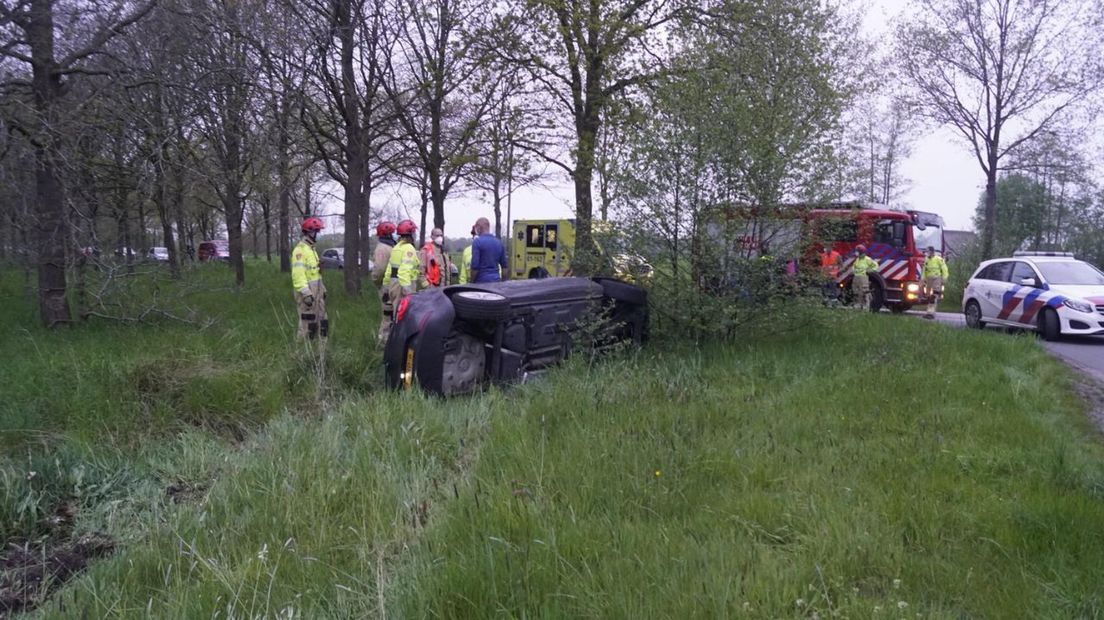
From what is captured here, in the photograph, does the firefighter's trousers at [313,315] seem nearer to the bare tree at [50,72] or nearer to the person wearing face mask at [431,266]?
the person wearing face mask at [431,266]

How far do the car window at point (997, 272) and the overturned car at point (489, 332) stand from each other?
9444 millimetres

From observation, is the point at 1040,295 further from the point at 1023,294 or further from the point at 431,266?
the point at 431,266

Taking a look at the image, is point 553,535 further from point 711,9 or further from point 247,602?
point 711,9

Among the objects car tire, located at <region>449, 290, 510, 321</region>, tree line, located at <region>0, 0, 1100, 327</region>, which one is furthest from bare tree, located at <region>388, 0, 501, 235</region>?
car tire, located at <region>449, 290, 510, 321</region>

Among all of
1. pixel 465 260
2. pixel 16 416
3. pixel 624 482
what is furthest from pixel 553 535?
pixel 465 260

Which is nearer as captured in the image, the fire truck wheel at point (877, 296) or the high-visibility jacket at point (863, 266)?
the high-visibility jacket at point (863, 266)

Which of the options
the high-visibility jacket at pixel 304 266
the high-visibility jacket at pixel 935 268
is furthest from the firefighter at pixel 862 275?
the high-visibility jacket at pixel 304 266

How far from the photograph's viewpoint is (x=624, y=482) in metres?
4.22

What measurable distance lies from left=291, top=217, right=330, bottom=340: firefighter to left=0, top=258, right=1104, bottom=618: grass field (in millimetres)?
1368

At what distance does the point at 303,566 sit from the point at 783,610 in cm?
206

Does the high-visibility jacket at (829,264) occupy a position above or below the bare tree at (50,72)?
below

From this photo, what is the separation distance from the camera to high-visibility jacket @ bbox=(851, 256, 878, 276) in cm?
1750

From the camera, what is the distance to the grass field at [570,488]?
10.3 feet

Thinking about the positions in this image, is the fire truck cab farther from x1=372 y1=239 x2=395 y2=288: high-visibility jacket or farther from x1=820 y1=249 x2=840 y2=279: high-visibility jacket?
x1=372 y1=239 x2=395 y2=288: high-visibility jacket
